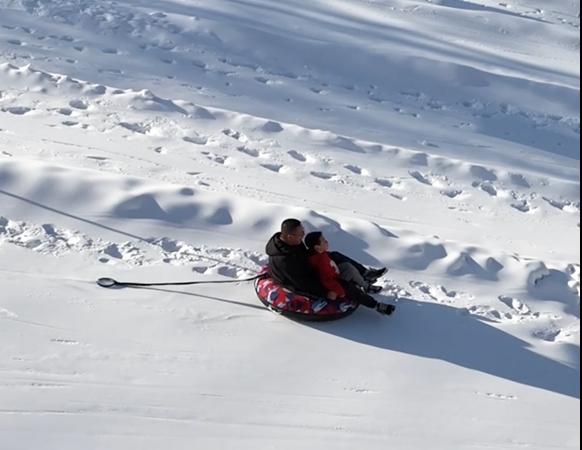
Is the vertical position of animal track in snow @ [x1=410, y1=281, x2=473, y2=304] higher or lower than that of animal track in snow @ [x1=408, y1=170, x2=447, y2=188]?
lower

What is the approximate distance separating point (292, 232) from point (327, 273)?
36 centimetres

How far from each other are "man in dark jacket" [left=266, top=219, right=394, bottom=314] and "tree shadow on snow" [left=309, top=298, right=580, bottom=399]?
0.67ft

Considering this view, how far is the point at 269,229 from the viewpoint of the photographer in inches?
271

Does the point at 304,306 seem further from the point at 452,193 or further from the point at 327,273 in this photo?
the point at 452,193

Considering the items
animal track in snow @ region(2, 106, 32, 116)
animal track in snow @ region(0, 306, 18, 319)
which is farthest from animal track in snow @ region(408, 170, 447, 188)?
animal track in snow @ region(0, 306, 18, 319)

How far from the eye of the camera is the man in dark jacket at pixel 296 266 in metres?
5.81

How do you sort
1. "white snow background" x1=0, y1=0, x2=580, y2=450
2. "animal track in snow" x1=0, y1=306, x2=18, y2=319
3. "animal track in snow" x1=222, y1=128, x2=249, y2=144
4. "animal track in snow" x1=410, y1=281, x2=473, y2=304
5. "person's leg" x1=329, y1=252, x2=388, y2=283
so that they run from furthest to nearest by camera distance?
"animal track in snow" x1=222, y1=128, x2=249, y2=144 < "animal track in snow" x1=410, y1=281, x2=473, y2=304 < "person's leg" x1=329, y1=252, x2=388, y2=283 < "animal track in snow" x1=0, y1=306, x2=18, y2=319 < "white snow background" x1=0, y1=0, x2=580, y2=450

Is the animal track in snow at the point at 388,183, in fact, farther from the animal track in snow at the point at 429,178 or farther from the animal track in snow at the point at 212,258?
the animal track in snow at the point at 212,258

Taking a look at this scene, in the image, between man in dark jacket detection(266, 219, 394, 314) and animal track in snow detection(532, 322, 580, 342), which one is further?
animal track in snow detection(532, 322, 580, 342)

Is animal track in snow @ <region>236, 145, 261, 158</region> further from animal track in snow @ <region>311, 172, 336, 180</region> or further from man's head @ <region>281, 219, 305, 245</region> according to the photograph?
man's head @ <region>281, 219, 305, 245</region>

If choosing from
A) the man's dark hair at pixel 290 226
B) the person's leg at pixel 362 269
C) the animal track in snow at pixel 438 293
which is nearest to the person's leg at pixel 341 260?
the person's leg at pixel 362 269

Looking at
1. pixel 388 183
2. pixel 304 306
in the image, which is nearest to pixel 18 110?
pixel 388 183

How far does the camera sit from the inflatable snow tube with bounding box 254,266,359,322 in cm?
581

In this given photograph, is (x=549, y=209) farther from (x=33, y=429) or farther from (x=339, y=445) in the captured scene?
(x=33, y=429)
